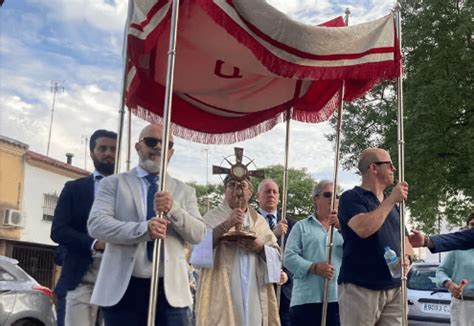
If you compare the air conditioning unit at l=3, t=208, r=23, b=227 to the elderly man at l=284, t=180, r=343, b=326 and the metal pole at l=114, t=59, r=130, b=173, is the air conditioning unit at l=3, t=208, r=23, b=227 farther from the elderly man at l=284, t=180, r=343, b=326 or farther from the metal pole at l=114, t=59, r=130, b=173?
the metal pole at l=114, t=59, r=130, b=173

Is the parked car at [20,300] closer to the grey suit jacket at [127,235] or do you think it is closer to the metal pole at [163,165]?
the grey suit jacket at [127,235]

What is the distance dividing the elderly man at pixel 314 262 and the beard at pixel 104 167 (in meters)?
1.88

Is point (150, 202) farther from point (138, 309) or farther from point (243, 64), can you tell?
point (243, 64)

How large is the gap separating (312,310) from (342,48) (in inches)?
93.7

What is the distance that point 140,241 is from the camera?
12.7 ft

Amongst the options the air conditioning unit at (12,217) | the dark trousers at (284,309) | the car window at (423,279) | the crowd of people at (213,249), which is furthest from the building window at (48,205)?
the crowd of people at (213,249)

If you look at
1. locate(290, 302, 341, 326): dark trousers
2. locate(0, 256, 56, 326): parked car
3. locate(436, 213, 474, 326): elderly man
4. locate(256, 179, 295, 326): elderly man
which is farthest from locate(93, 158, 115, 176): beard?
locate(0, 256, 56, 326): parked car

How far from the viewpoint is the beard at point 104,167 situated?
5.13 meters

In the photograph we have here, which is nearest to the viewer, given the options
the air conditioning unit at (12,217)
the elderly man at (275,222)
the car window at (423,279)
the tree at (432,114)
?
the elderly man at (275,222)

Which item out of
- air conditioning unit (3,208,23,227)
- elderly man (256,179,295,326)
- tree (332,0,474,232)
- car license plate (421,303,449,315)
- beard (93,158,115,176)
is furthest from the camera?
air conditioning unit (3,208,23,227)

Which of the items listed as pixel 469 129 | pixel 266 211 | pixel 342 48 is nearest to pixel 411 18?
pixel 469 129

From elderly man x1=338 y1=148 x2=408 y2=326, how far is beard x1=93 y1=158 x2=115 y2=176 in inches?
72.0

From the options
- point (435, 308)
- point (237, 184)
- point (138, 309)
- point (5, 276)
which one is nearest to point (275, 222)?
point (237, 184)

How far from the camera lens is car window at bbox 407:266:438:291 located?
1057 centimetres
